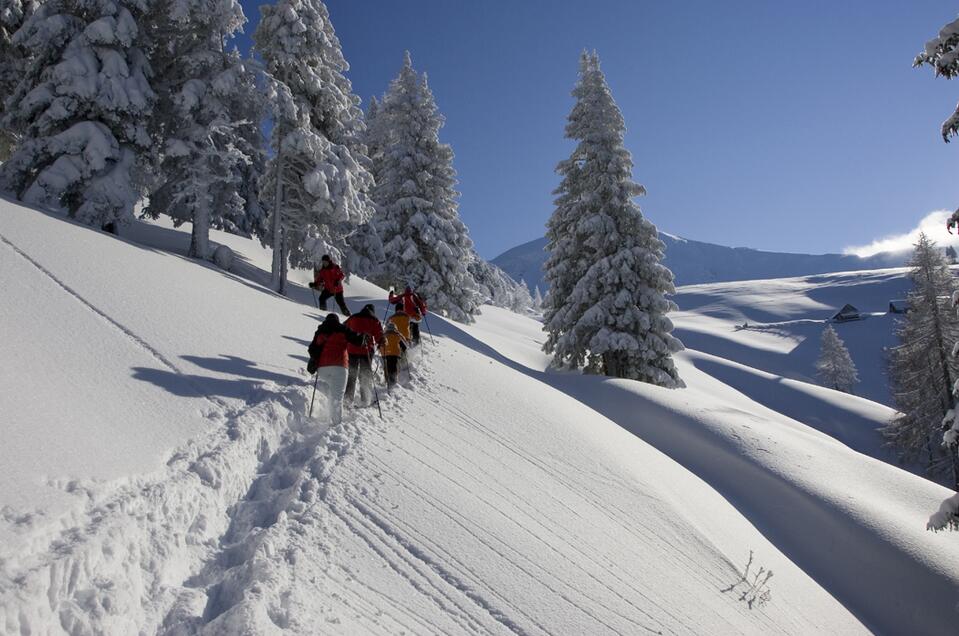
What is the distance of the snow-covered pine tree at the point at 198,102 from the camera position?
51.2 ft

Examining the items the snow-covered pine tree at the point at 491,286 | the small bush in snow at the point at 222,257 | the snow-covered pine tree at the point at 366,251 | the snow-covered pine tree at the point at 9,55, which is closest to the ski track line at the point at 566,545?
the small bush in snow at the point at 222,257

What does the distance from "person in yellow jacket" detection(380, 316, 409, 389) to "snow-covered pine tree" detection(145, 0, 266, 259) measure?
9.75 meters

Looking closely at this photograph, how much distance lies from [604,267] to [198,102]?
14.5 meters

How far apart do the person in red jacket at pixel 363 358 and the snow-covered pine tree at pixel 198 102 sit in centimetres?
962

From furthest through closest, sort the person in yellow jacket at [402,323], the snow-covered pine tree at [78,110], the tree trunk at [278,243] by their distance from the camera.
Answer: the tree trunk at [278,243], the snow-covered pine tree at [78,110], the person in yellow jacket at [402,323]

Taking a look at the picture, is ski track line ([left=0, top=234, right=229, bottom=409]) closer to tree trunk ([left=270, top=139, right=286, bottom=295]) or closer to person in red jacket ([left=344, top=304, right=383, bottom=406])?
person in red jacket ([left=344, top=304, right=383, bottom=406])

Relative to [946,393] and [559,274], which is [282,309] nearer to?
[559,274]

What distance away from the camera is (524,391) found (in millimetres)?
12047

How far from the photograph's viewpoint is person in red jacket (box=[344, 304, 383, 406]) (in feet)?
28.3

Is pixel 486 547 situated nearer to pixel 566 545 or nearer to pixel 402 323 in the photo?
pixel 566 545

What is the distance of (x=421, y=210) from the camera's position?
82.8ft

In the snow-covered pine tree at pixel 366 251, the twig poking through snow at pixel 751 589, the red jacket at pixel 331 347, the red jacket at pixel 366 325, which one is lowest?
the twig poking through snow at pixel 751 589

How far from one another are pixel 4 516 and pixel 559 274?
1785 centimetres

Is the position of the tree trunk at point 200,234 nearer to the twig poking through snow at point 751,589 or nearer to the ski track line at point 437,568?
the ski track line at point 437,568
